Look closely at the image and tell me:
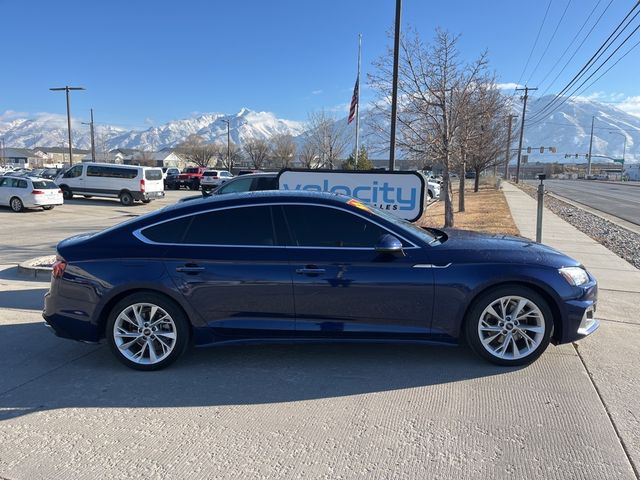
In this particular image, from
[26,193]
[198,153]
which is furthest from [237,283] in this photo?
[198,153]

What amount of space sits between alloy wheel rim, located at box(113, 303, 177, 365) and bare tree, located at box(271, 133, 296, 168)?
6390 cm

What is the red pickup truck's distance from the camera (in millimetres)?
37750

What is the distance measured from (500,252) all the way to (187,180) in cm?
3603

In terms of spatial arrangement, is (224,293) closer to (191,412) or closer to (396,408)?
(191,412)

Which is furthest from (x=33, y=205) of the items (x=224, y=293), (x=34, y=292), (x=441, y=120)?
(x=224, y=293)

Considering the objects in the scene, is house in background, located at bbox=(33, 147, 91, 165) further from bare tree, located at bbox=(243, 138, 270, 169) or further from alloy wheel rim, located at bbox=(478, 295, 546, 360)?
alloy wheel rim, located at bbox=(478, 295, 546, 360)

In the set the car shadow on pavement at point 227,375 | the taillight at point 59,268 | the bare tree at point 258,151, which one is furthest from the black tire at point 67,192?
the bare tree at point 258,151

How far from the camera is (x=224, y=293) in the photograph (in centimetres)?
412

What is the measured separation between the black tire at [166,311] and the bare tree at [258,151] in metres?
75.1

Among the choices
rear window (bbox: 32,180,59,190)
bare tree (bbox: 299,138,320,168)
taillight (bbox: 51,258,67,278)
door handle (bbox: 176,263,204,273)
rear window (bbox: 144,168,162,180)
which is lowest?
taillight (bbox: 51,258,67,278)

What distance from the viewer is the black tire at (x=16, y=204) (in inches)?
779

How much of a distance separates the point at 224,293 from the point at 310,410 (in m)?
1.24

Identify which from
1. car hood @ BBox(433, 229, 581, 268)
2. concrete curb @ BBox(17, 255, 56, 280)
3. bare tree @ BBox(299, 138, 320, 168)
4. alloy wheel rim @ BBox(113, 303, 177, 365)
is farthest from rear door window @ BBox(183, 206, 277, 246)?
bare tree @ BBox(299, 138, 320, 168)

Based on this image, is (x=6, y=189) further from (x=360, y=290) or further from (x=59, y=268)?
(x=360, y=290)
